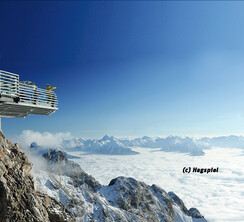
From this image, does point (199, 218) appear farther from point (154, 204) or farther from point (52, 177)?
point (52, 177)

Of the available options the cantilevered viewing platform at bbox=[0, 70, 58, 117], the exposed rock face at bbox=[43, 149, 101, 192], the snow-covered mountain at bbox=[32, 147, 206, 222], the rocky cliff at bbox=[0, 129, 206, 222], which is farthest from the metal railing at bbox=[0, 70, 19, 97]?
the exposed rock face at bbox=[43, 149, 101, 192]

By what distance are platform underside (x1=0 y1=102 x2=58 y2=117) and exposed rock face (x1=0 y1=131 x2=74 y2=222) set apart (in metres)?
4.60

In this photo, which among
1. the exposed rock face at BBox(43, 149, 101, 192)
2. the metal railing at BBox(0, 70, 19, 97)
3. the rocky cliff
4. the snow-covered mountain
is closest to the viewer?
the metal railing at BBox(0, 70, 19, 97)

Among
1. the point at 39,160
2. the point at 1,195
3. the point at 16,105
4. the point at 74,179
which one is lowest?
the point at 74,179

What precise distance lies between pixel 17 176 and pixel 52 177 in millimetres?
146021

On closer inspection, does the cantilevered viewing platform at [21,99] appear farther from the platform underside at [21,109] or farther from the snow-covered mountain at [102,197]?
the snow-covered mountain at [102,197]

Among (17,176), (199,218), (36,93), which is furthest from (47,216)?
(199,218)

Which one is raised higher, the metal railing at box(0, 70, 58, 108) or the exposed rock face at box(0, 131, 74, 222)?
the metal railing at box(0, 70, 58, 108)

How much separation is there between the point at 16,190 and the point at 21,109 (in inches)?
380

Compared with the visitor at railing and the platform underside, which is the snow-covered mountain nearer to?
the platform underside

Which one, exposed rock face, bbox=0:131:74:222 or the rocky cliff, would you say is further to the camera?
the rocky cliff

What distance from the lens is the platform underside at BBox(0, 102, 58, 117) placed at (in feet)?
65.6

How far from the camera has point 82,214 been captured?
126 meters

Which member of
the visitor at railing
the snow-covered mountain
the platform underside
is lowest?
the snow-covered mountain
